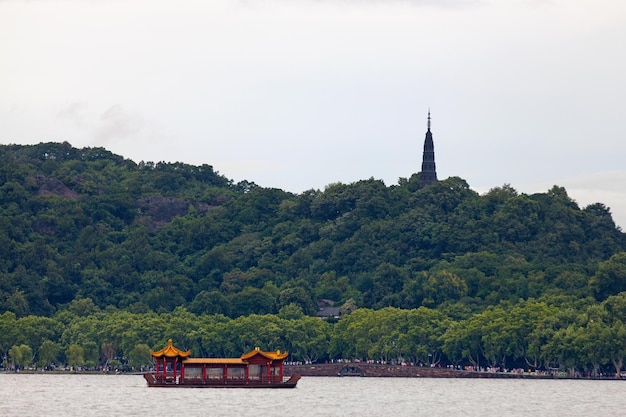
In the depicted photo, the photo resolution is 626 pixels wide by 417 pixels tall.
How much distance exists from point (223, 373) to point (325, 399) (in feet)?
46.9

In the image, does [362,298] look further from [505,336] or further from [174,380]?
[174,380]

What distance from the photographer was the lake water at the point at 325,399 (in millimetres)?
102500

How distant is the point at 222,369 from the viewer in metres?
129

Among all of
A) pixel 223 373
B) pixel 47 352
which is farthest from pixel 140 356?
pixel 223 373

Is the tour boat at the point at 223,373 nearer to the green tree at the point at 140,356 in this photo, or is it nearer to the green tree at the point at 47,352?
the green tree at the point at 140,356

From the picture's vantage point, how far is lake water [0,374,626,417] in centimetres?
10250

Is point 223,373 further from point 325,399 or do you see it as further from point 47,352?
point 47,352

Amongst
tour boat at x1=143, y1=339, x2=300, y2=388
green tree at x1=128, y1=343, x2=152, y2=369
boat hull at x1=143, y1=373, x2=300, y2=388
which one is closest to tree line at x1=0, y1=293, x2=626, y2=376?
green tree at x1=128, y1=343, x2=152, y2=369

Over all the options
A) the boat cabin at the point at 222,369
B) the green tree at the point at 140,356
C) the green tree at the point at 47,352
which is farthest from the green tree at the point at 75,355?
the boat cabin at the point at 222,369

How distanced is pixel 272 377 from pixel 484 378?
34.9 m

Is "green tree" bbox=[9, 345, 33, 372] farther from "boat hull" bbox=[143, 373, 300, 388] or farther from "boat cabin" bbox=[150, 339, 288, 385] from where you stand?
"boat hull" bbox=[143, 373, 300, 388]

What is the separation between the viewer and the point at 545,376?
156 metres

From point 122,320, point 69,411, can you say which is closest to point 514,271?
point 122,320

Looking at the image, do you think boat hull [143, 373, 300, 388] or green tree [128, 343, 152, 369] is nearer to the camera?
boat hull [143, 373, 300, 388]
